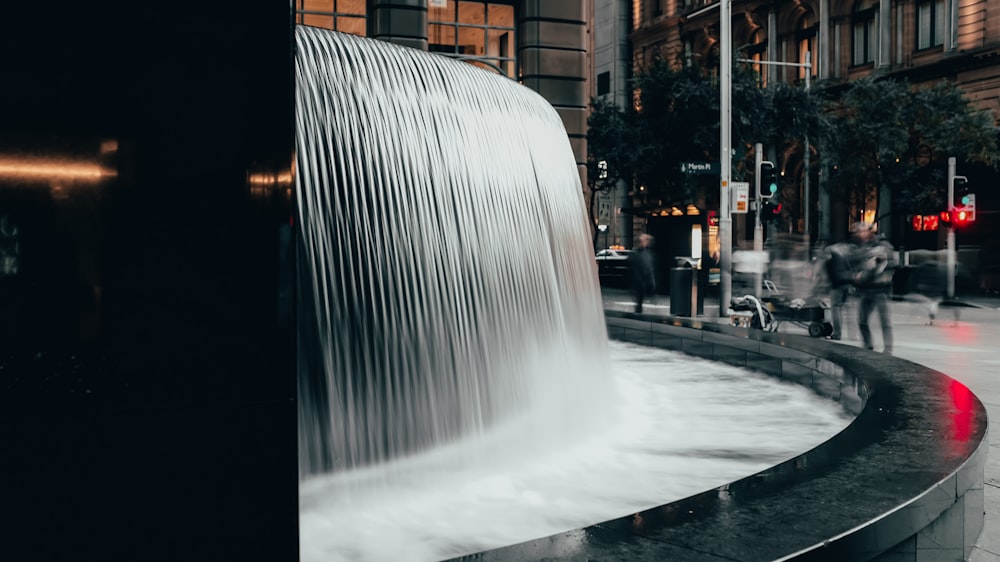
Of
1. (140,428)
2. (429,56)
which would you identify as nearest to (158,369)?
(140,428)

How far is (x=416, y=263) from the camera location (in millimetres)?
5707

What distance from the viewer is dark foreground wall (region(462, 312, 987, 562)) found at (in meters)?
2.94

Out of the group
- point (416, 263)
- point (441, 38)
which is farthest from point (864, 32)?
point (416, 263)

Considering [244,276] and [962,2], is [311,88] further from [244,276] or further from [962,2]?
[962,2]

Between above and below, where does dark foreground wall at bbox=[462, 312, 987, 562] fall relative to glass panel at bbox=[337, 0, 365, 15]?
below

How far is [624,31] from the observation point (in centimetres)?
5916

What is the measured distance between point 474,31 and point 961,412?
59.1 feet

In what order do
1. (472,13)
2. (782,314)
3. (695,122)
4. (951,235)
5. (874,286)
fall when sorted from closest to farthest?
(874,286) → (782,314) → (472,13) → (951,235) → (695,122)

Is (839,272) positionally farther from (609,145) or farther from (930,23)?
(930,23)

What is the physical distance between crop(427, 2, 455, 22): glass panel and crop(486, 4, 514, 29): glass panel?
0.90 meters

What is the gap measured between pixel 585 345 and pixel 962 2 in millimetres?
34537

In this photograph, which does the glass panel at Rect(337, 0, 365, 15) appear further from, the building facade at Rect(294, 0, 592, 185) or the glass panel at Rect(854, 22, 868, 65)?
the glass panel at Rect(854, 22, 868, 65)

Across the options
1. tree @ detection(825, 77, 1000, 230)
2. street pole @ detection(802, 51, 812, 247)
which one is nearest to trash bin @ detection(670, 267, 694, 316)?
tree @ detection(825, 77, 1000, 230)

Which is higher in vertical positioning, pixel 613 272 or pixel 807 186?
pixel 807 186
